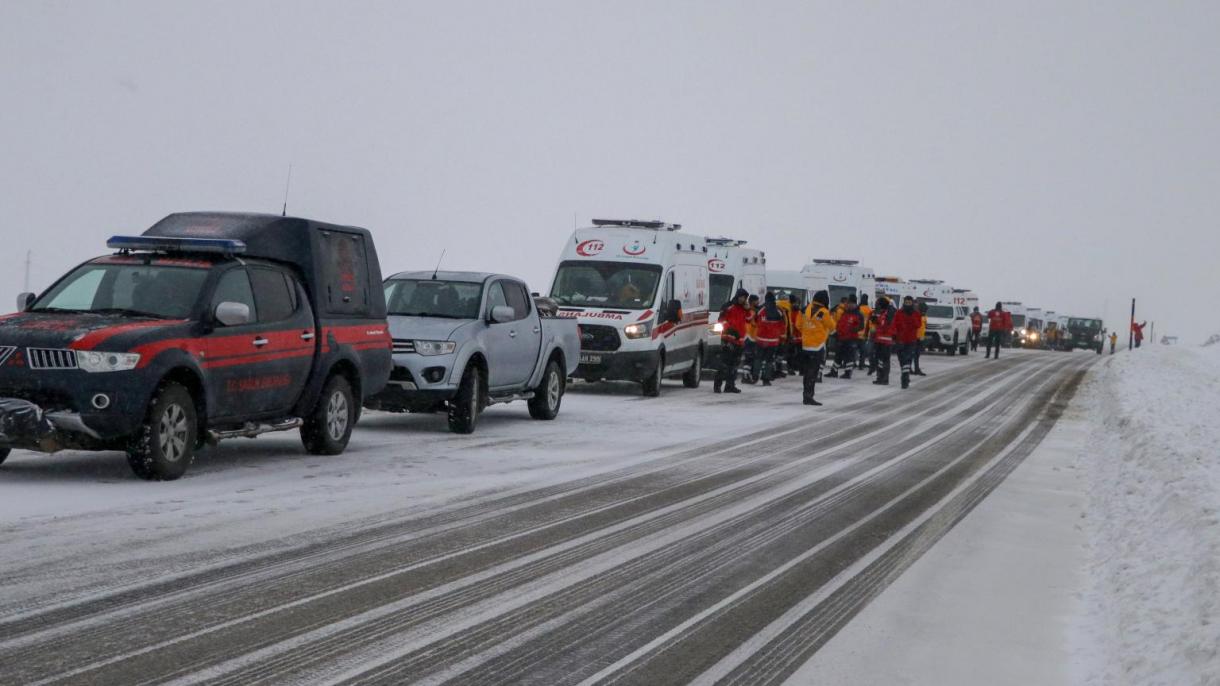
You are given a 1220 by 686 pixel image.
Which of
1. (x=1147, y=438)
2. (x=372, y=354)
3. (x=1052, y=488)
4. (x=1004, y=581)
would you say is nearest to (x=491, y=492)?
(x=372, y=354)

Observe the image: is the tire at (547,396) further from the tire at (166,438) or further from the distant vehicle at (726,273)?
the distant vehicle at (726,273)

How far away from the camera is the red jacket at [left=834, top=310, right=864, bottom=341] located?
2916cm

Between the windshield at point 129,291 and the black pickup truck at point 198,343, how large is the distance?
1 centimetres

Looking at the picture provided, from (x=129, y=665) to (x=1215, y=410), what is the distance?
19.0 meters

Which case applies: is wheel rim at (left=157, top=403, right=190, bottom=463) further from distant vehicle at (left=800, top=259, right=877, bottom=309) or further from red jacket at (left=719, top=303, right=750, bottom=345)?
distant vehicle at (left=800, top=259, right=877, bottom=309)

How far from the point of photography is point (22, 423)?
31.7ft

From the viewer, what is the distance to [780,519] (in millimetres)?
9844

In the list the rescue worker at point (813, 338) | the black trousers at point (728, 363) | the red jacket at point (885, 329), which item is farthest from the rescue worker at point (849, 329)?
the rescue worker at point (813, 338)

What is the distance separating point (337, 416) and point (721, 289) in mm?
18478

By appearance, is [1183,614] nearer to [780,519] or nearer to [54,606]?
[780,519]

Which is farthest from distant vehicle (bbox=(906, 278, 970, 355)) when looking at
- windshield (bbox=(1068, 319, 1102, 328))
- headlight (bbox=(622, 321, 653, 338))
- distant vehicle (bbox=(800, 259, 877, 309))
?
headlight (bbox=(622, 321, 653, 338))

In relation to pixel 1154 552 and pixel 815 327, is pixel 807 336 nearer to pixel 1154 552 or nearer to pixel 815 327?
pixel 815 327

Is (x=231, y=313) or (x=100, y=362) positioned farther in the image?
(x=231, y=313)

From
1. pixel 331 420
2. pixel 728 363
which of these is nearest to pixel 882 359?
pixel 728 363
